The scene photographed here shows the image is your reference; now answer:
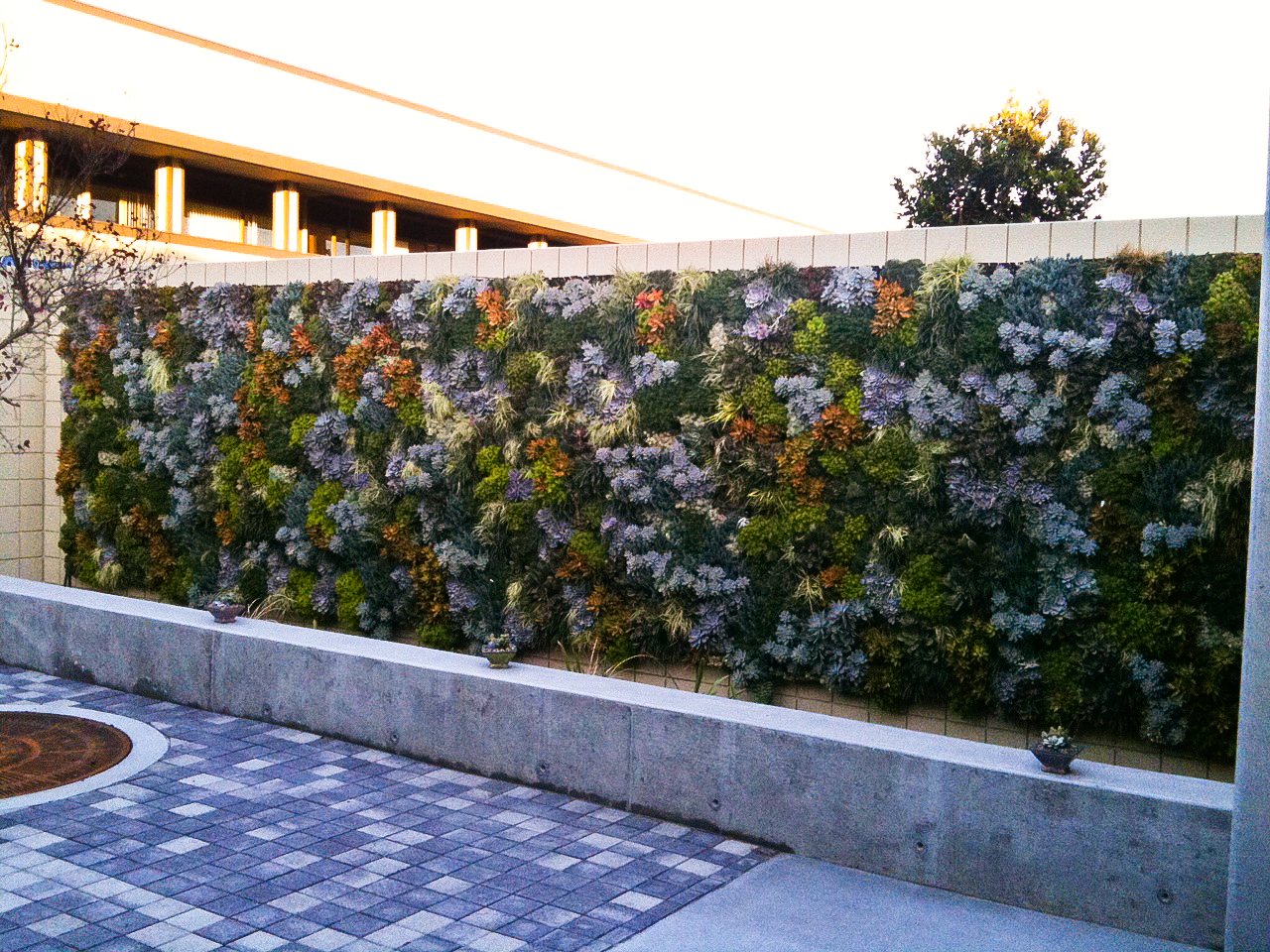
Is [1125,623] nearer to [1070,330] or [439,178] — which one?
→ [1070,330]

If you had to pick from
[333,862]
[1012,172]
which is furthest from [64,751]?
[1012,172]

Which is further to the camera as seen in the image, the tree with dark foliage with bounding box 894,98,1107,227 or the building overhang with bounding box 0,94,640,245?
the tree with dark foliage with bounding box 894,98,1107,227

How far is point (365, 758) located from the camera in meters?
6.72

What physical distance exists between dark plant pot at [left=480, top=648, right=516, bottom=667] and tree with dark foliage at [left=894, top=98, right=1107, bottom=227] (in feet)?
75.6

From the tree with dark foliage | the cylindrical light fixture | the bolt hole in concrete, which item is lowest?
the bolt hole in concrete

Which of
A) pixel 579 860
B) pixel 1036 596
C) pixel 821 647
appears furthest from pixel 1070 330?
pixel 579 860

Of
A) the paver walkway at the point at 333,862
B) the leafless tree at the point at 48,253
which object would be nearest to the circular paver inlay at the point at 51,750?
the paver walkway at the point at 333,862

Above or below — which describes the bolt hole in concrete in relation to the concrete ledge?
below

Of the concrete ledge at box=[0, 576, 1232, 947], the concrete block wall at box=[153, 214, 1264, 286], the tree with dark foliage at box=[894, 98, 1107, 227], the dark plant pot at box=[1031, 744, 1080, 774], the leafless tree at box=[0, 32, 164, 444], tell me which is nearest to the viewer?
the concrete ledge at box=[0, 576, 1232, 947]

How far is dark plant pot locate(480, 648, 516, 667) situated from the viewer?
21.8 ft

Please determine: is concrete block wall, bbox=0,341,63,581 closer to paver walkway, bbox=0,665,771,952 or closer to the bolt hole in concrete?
the bolt hole in concrete

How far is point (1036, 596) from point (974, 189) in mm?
22983

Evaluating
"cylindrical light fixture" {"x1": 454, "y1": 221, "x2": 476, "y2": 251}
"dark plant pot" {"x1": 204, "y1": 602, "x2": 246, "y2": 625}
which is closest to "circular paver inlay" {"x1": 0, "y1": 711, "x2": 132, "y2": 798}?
"dark plant pot" {"x1": 204, "y1": 602, "x2": 246, "y2": 625}

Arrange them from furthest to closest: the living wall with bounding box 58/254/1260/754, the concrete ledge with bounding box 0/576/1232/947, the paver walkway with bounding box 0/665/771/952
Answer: the living wall with bounding box 58/254/1260/754
the concrete ledge with bounding box 0/576/1232/947
the paver walkway with bounding box 0/665/771/952
